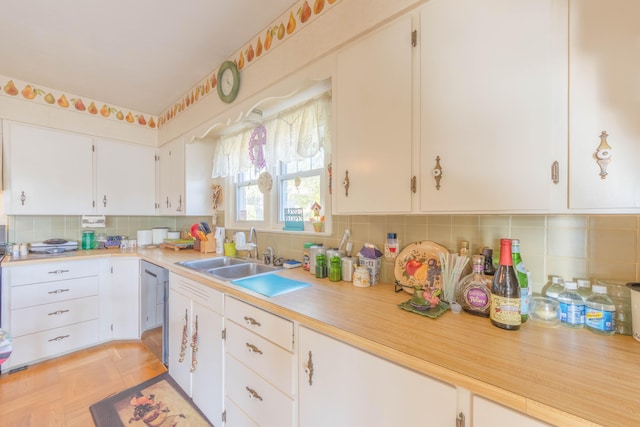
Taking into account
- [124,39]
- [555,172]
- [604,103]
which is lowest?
[555,172]

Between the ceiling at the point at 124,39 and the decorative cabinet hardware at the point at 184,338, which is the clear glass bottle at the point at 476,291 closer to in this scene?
the decorative cabinet hardware at the point at 184,338

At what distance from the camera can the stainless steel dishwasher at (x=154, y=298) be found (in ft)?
6.43

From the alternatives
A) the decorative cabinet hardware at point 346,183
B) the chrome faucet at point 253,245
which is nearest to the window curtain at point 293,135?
the decorative cabinet hardware at point 346,183

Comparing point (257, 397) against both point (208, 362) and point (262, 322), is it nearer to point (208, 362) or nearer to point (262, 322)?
point (262, 322)

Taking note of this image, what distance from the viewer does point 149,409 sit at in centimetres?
166

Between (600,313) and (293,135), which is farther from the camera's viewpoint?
(293,135)

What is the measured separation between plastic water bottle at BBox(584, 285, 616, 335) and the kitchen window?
1.22 metres

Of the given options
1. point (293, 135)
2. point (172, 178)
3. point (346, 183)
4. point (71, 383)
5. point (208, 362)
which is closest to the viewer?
point (346, 183)

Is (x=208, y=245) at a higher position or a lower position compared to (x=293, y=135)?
lower

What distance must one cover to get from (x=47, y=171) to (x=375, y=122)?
3.16 metres

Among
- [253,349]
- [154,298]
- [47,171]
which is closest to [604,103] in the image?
[253,349]

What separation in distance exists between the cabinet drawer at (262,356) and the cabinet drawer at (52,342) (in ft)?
6.44

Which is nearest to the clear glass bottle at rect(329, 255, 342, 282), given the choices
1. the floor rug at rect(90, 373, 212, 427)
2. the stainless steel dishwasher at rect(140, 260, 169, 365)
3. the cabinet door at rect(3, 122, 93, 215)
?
the floor rug at rect(90, 373, 212, 427)

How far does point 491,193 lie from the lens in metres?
0.86
